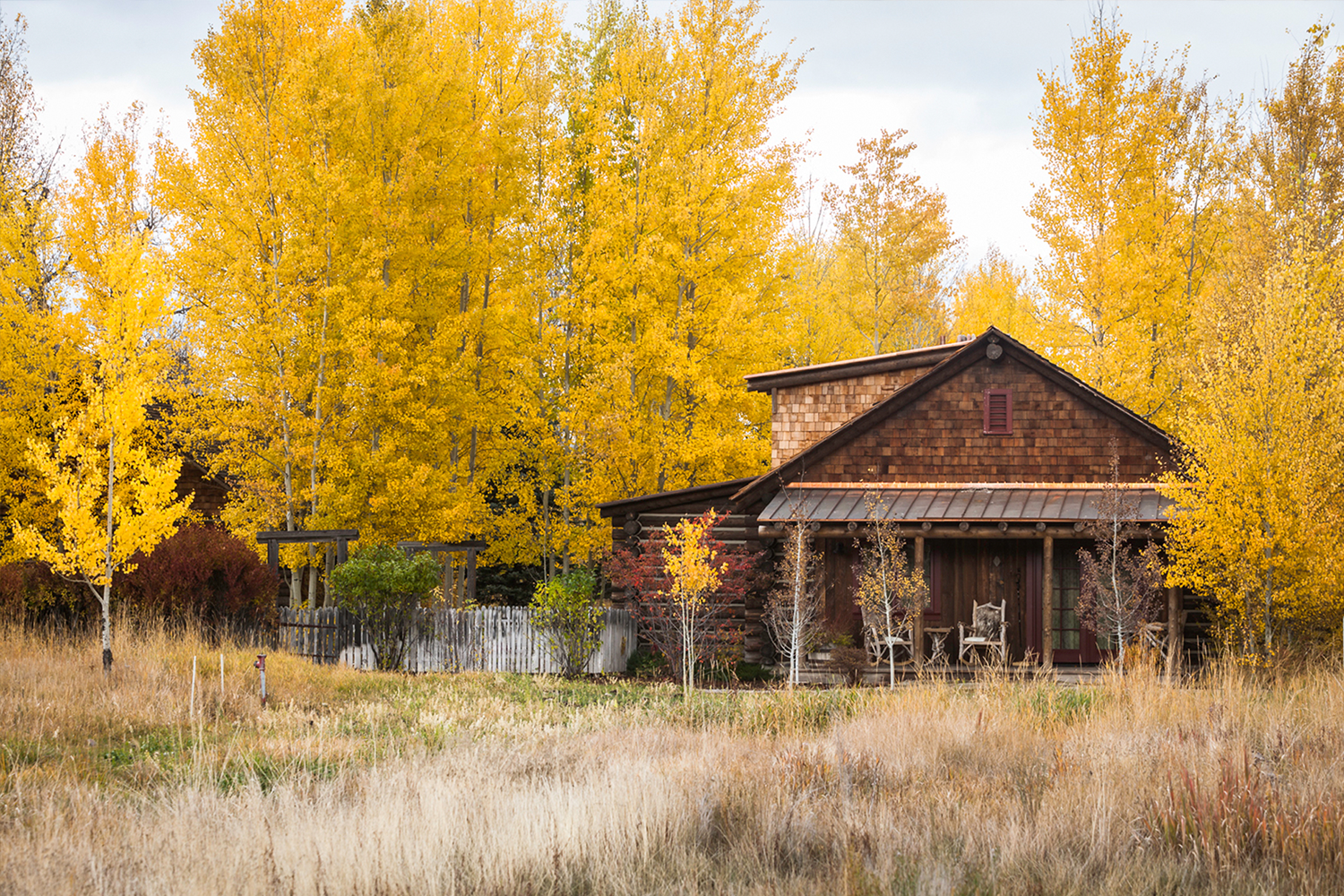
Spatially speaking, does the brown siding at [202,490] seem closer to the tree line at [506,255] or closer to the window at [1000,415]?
the tree line at [506,255]

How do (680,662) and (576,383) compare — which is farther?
(576,383)

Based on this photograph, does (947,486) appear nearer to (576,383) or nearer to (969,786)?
(576,383)

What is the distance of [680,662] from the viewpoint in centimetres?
1739

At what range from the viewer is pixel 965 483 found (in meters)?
19.0

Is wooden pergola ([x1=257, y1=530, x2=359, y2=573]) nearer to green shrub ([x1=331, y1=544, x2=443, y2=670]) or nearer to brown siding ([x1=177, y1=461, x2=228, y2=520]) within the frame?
green shrub ([x1=331, y1=544, x2=443, y2=670])

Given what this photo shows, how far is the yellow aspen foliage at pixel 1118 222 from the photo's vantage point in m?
22.8

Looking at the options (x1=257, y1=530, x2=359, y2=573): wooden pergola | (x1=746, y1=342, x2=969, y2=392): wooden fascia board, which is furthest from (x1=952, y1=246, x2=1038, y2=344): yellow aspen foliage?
(x1=257, y1=530, x2=359, y2=573): wooden pergola

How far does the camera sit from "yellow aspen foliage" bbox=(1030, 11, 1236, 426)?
74.7 feet

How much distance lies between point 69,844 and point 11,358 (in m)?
17.0

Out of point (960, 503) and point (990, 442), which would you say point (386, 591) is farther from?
point (990, 442)

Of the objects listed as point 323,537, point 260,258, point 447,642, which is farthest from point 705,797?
point 260,258

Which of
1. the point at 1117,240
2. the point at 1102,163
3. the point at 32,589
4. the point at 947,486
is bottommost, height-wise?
the point at 32,589

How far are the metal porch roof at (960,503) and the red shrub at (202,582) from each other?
8466mm

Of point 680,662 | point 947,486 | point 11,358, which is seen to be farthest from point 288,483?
point 947,486
